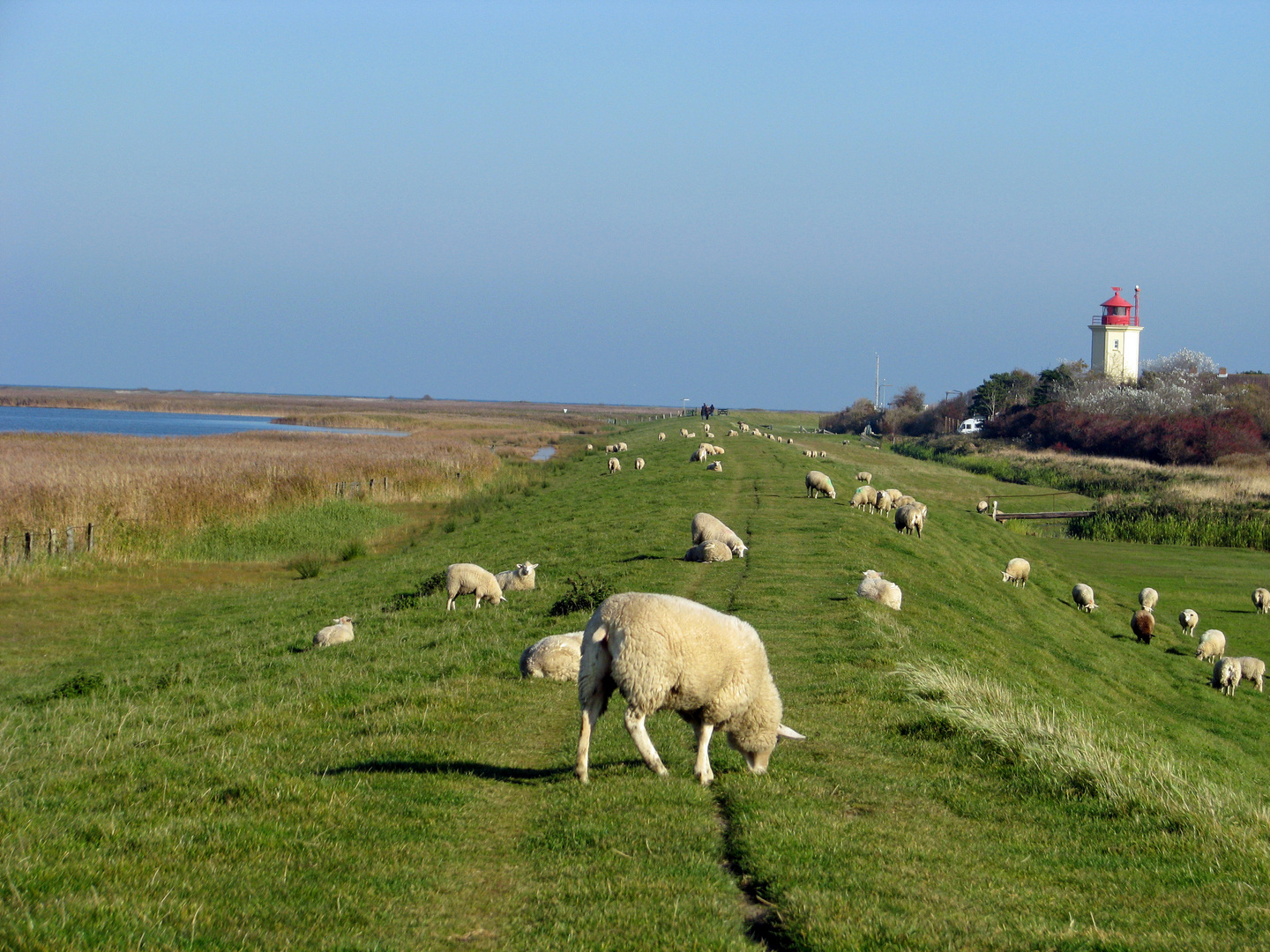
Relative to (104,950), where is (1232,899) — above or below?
below

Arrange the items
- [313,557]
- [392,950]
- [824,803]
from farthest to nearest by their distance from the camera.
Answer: [313,557] < [824,803] < [392,950]

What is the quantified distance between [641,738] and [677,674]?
2.17 ft

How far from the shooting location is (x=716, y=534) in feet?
86.7

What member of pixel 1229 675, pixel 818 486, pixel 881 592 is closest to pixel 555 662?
pixel 881 592

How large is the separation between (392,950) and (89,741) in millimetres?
8456

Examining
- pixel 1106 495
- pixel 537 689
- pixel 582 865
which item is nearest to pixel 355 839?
pixel 582 865

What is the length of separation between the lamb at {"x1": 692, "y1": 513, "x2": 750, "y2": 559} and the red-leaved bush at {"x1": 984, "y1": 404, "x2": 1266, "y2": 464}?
211ft

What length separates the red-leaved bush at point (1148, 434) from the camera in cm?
7738

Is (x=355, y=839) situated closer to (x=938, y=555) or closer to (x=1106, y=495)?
(x=938, y=555)

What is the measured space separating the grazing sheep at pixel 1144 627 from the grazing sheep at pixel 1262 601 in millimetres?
7700

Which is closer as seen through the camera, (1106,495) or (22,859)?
(22,859)

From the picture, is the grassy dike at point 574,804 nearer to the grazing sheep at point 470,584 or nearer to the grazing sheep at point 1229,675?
the grazing sheep at point 470,584

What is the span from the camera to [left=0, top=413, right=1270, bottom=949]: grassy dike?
19.7ft

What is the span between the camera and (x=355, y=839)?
23.9 feet
